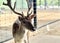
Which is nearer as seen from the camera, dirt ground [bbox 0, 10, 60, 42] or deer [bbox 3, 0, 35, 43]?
deer [bbox 3, 0, 35, 43]

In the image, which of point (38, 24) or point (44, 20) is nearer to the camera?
point (38, 24)

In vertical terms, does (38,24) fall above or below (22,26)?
below

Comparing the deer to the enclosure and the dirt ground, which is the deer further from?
the dirt ground

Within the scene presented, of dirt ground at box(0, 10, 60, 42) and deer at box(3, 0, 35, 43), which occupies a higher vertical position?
deer at box(3, 0, 35, 43)

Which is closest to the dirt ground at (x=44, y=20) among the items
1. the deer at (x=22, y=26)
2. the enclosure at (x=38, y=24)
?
the enclosure at (x=38, y=24)

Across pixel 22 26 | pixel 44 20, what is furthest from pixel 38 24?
pixel 22 26

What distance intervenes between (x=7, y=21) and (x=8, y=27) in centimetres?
16

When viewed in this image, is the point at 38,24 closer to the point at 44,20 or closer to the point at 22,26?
the point at 44,20

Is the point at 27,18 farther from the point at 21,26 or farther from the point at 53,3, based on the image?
the point at 53,3

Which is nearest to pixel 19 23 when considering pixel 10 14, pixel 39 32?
pixel 10 14

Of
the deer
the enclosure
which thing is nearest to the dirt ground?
the enclosure

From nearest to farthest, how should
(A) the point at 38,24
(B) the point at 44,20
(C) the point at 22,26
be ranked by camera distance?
(C) the point at 22,26, (A) the point at 38,24, (B) the point at 44,20

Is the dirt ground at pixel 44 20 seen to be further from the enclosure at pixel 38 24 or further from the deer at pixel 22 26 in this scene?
the deer at pixel 22 26

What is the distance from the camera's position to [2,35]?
4.75 meters
